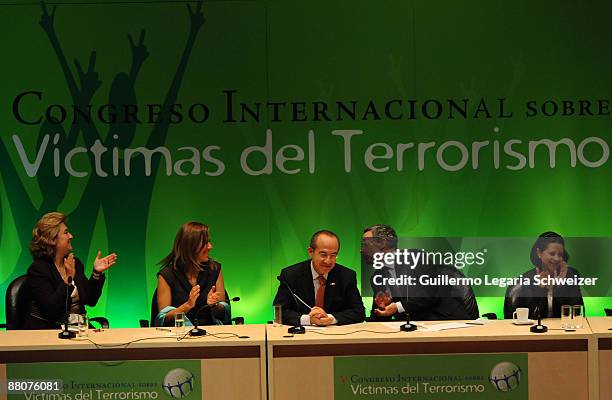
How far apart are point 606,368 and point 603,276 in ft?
8.45

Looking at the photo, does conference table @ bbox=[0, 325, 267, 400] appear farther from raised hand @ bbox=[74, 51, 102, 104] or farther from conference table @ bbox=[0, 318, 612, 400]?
raised hand @ bbox=[74, 51, 102, 104]

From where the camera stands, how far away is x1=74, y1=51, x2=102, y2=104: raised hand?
7.46 meters

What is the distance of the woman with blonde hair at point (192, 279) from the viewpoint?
20.2 feet

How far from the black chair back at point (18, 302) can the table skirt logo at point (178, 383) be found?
146 cm

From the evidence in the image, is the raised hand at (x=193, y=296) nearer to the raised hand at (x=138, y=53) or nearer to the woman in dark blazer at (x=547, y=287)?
the woman in dark blazer at (x=547, y=287)

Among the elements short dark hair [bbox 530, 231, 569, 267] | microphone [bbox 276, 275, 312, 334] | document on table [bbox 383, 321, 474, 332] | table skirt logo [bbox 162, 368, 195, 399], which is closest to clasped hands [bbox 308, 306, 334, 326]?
microphone [bbox 276, 275, 312, 334]

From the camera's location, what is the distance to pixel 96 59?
7461 mm

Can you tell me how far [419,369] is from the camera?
502 centimetres

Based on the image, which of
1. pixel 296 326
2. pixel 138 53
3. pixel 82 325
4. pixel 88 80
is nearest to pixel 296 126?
pixel 138 53

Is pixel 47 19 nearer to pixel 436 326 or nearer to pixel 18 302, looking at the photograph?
pixel 18 302

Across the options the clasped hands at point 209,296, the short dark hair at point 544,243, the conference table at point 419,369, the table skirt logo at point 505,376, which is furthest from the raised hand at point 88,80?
the table skirt logo at point 505,376

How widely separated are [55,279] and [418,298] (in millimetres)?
2527

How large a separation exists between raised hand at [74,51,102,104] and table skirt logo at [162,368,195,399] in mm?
3273

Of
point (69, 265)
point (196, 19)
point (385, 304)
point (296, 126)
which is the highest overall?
point (196, 19)
